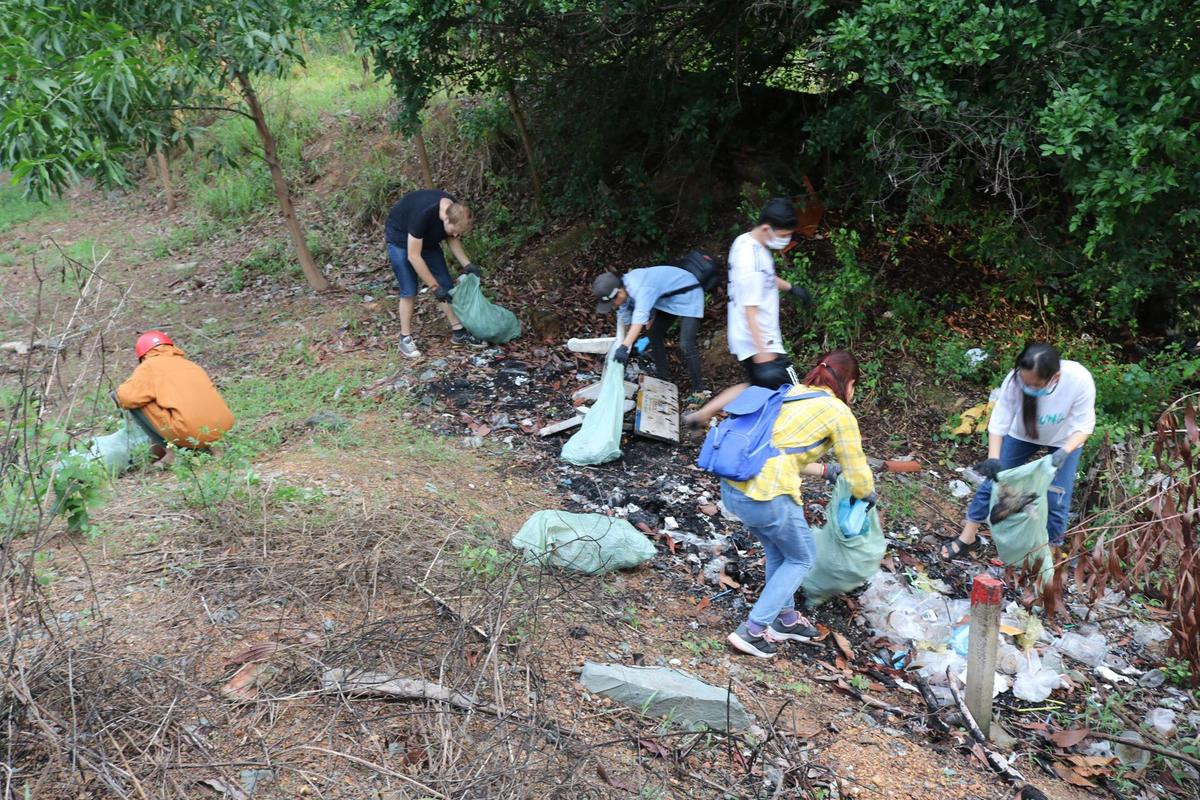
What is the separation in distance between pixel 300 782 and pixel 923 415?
5.03 m

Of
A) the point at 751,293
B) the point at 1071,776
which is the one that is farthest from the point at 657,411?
the point at 1071,776

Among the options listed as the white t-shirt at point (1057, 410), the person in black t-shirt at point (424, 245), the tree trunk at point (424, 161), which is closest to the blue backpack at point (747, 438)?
the white t-shirt at point (1057, 410)

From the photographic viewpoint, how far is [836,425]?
134 inches

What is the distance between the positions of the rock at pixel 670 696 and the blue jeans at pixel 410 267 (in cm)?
433

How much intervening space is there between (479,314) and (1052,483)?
4.30m

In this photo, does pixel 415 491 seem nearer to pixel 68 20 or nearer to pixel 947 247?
pixel 68 20

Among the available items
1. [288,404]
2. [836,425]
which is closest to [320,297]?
[288,404]

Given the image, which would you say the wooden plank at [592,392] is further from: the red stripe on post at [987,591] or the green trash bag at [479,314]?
the red stripe on post at [987,591]

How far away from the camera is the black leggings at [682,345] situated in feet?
20.4

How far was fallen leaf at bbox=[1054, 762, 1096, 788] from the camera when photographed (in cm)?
327

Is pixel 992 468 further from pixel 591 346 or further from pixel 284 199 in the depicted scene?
pixel 284 199

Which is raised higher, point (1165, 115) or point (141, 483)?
point (1165, 115)

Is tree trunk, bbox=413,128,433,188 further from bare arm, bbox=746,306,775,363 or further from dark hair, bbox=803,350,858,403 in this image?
dark hair, bbox=803,350,858,403

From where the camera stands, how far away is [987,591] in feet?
10.3
